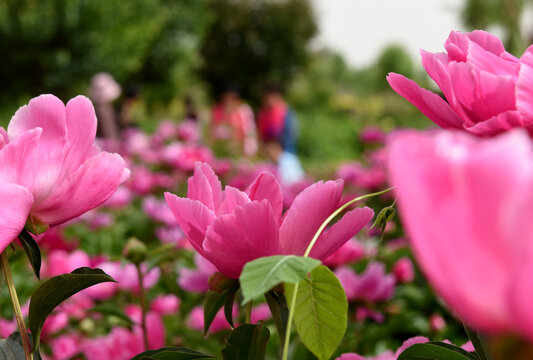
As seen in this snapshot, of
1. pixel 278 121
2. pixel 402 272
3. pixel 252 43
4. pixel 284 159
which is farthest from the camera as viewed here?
pixel 252 43

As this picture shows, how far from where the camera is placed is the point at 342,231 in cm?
35

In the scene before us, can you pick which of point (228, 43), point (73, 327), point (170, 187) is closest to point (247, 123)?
point (170, 187)

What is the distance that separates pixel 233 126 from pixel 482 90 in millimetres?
5954

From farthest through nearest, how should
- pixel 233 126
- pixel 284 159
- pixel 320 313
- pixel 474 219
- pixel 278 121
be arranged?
pixel 233 126 → pixel 278 121 → pixel 284 159 → pixel 320 313 → pixel 474 219

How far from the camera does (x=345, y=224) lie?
35cm

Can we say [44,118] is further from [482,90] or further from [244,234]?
[482,90]

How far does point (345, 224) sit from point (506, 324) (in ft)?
0.52

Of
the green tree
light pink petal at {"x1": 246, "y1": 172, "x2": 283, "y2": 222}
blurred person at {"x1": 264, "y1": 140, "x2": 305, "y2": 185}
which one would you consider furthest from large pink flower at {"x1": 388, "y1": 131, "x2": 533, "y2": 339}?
the green tree

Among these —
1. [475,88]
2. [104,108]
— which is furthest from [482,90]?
[104,108]

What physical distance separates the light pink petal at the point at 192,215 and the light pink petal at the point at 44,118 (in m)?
0.10

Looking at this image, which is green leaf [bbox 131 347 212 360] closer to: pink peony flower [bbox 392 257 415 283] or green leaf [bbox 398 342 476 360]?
green leaf [bbox 398 342 476 360]

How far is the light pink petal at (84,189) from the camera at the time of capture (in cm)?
39

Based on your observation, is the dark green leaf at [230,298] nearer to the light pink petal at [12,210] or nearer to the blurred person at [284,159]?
the light pink petal at [12,210]

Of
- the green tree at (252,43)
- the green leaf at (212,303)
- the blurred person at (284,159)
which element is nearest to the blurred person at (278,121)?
the blurred person at (284,159)
